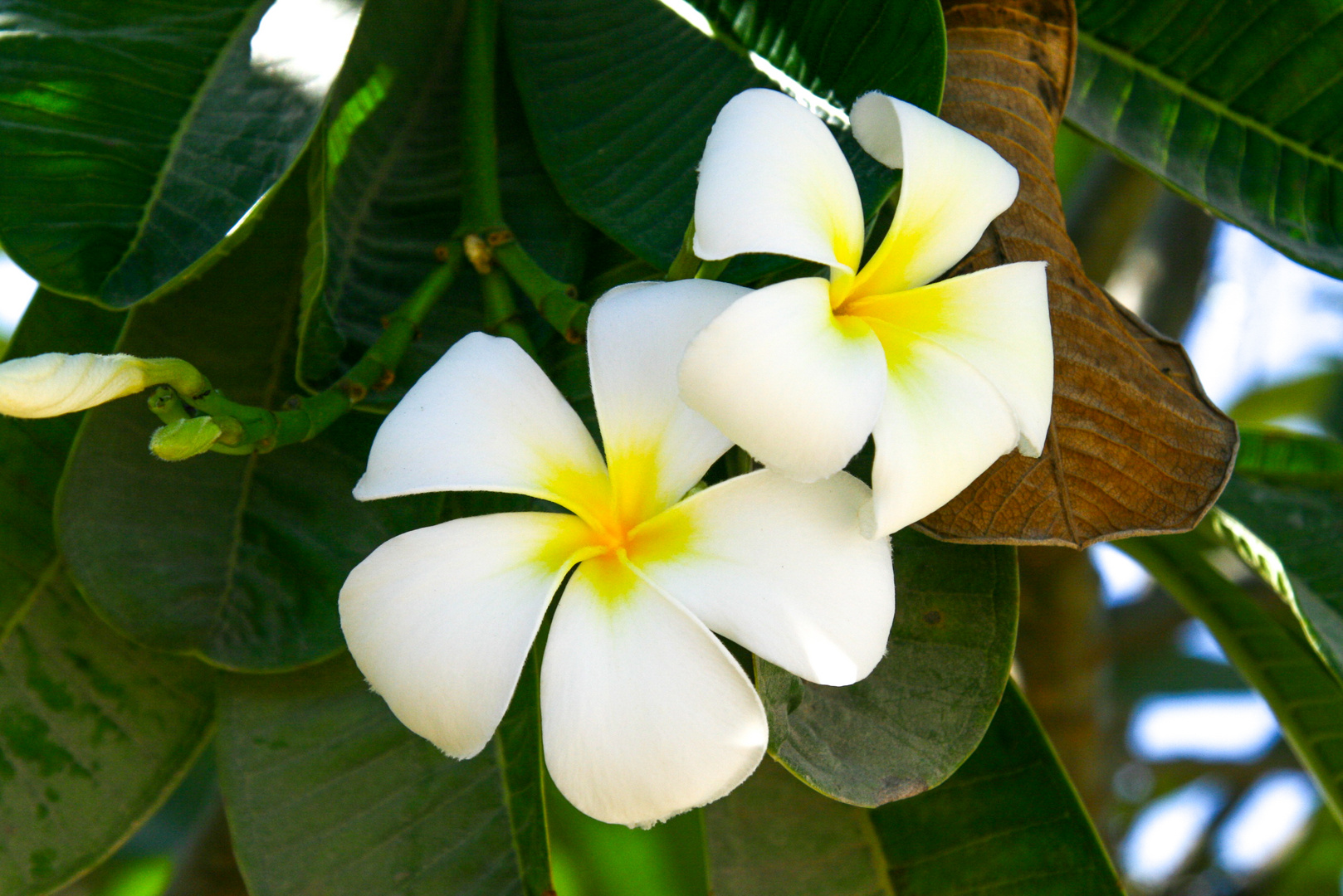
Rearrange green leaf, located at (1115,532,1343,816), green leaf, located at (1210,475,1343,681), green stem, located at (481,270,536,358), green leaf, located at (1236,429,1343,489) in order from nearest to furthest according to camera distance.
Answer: green stem, located at (481,270,536,358) < green leaf, located at (1210,475,1343,681) < green leaf, located at (1115,532,1343,816) < green leaf, located at (1236,429,1343,489)

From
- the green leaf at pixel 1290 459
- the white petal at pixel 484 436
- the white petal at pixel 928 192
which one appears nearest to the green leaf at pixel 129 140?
the white petal at pixel 484 436

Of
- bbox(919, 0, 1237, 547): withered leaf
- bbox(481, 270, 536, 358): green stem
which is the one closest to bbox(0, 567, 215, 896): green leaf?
bbox(481, 270, 536, 358): green stem

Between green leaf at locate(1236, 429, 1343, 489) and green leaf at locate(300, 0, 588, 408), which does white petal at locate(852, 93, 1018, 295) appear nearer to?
green leaf at locate(300, 0, 588, 408)

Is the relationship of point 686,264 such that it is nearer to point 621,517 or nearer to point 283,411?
point 621,517

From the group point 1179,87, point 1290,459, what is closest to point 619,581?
point 1179,87

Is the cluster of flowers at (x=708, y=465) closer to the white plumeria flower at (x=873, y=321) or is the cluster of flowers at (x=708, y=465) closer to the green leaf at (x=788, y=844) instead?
the white plumeria flower at (x=873, y=321)
